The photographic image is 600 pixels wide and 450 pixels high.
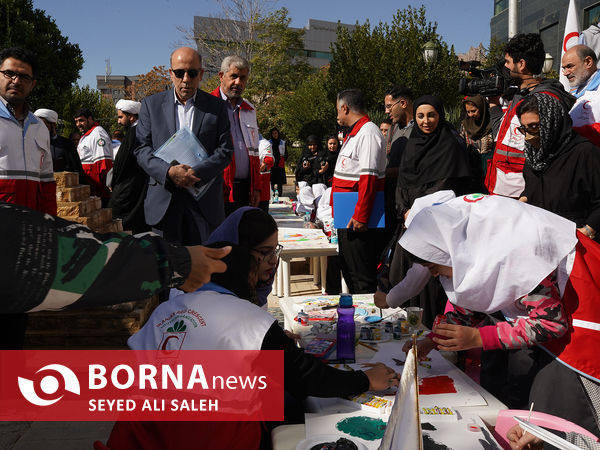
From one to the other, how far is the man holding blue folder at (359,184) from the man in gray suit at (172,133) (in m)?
1.23

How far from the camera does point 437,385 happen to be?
1.76 metres

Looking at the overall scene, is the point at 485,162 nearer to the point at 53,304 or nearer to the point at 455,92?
the point at 53,304

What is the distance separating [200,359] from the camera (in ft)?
5.09

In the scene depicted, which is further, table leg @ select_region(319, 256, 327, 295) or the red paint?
table leg @ select_region(319, 256, 327, 295)

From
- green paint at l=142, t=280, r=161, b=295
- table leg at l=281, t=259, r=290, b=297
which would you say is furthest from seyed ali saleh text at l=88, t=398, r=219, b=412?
table leg at l=281, t=259, r=290, b=297

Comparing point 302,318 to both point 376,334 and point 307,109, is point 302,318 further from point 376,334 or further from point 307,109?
point 307,109

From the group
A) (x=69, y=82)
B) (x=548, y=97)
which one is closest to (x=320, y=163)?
(x=548, y=97)

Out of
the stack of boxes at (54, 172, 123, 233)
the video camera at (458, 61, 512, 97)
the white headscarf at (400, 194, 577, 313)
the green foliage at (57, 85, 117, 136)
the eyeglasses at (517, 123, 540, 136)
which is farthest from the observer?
the green foliage at (57, 85, 117, 136)

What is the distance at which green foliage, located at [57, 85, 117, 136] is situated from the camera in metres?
16.4

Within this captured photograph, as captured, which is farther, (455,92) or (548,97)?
(455,92)

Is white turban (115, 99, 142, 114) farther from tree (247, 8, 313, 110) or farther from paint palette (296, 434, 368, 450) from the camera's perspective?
tree (247, 8, 313, 110)

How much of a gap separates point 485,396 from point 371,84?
15.8 metres

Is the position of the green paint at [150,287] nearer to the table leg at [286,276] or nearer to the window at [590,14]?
the table leg at [286,276]

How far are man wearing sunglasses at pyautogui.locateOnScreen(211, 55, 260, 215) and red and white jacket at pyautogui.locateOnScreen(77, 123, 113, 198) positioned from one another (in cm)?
332
